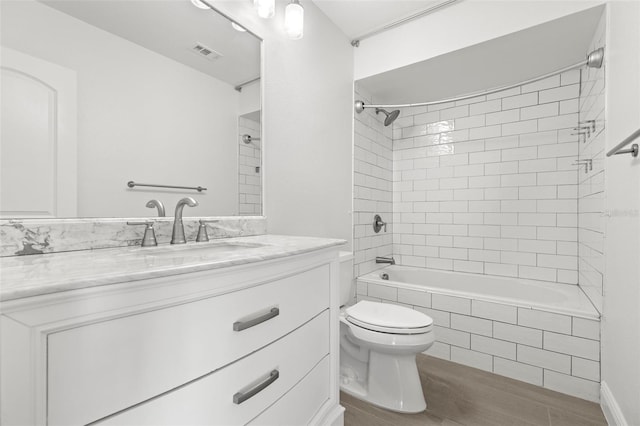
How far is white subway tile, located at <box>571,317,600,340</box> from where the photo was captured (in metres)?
1.62

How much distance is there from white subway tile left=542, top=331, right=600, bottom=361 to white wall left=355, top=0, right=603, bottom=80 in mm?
1872

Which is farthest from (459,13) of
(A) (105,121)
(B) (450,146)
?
(A) (105,121)

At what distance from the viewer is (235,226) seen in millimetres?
1515

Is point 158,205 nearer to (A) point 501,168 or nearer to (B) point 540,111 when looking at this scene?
(A) point 501,168

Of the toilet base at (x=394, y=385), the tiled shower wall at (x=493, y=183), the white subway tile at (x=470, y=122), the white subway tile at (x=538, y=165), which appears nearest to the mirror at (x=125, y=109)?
the toilet base at (x=394, y=385)

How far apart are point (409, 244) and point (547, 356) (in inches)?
57.9

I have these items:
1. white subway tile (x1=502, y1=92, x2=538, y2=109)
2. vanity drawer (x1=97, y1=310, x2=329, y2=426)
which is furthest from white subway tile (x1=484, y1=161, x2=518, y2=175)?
vanity drawer (x1=97, y1=310, x2=329, y2=426)

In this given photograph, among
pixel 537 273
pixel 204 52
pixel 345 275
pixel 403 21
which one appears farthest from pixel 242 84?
pixel 537 273

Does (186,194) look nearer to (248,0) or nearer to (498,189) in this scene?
(248,0)

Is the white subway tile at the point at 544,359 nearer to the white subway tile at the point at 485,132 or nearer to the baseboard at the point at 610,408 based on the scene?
the baseboard at the point at 610,408

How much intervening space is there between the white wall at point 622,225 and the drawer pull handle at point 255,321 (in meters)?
1.37

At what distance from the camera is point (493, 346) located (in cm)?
191

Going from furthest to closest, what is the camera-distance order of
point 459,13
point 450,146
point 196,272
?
point 450,146 → point 459,13 → point 196,272

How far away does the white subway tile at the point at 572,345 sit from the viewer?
1619 millimetres
